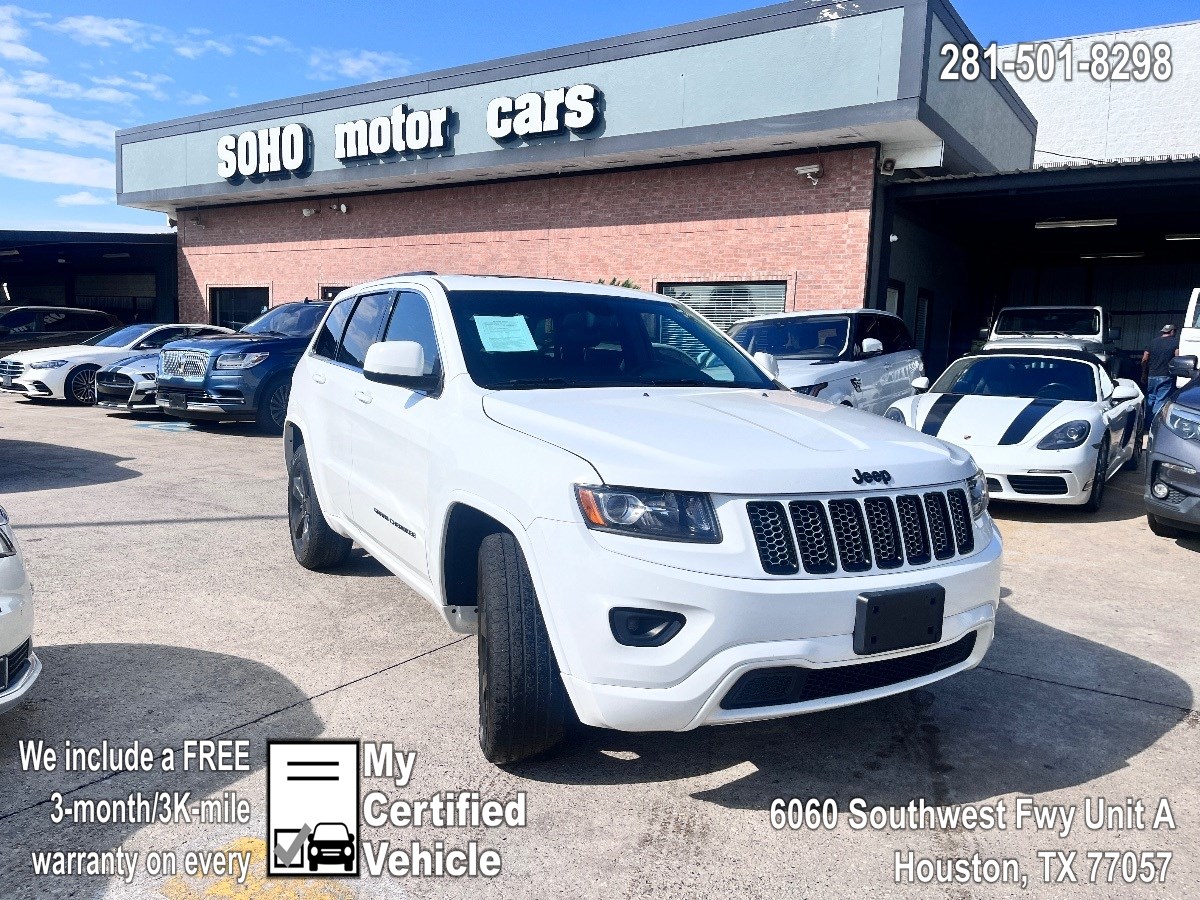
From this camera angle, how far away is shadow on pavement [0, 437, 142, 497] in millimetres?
7730

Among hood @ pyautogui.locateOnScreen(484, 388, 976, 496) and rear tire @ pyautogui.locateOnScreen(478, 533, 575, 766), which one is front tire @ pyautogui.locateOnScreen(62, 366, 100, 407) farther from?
rear tire @ pyautogui.locateOnScreen(478, 533, 575, 766)

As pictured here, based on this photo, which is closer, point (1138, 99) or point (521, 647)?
point (521, 647)

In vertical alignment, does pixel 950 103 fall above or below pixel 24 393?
above

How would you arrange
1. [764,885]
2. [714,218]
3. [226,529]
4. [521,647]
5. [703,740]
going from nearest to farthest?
1. [764,885]
2. [521,647]
3. [703,740]
4. [226,529]
5. [714,218]

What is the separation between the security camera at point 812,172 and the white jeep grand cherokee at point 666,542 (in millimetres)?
10827

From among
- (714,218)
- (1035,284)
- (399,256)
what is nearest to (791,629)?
(714,218)

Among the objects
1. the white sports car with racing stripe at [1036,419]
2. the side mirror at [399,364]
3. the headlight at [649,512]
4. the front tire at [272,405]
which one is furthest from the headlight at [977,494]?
the front tire at [272,405]

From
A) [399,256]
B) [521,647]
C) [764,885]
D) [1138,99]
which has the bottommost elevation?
[764,885]

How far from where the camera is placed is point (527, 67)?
15.3m

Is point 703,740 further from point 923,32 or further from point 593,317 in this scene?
point 923,32

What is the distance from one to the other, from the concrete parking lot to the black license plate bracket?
57 centimetres

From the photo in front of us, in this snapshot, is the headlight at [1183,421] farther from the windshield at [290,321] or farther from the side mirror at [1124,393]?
the windshield at [290,321]

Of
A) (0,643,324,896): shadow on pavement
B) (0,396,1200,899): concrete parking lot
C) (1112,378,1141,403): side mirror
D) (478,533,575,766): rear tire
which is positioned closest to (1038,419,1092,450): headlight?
(1112,378,1141,403): side mirror

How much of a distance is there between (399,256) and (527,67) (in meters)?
4.87
